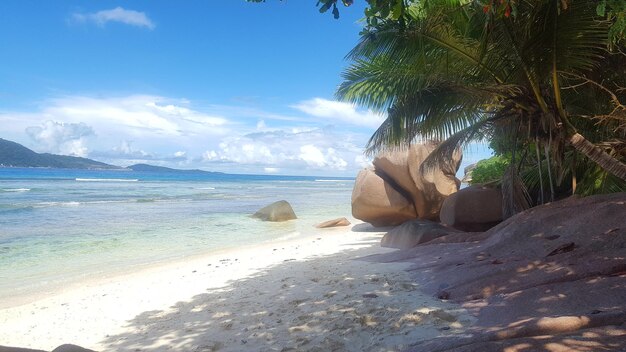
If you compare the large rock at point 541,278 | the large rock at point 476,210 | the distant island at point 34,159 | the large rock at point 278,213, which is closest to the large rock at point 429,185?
the large rock at point 476,210

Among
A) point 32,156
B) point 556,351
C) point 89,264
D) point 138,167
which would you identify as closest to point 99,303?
point 89,264

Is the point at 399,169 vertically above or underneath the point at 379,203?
above

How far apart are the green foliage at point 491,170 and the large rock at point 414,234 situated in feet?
12.8

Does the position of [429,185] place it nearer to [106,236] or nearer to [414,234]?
[414,234]

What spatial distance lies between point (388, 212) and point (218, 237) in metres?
5.23

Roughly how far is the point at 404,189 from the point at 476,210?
343cm

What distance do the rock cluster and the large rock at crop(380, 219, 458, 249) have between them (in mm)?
3513

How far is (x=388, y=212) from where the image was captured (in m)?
13.4

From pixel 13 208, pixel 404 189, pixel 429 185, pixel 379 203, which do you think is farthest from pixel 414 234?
pixel 13 208

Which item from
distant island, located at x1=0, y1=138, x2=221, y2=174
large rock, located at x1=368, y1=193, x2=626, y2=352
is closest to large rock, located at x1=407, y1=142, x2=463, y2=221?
large rock, located at x1=368, y1=193, x2=626, y2=352

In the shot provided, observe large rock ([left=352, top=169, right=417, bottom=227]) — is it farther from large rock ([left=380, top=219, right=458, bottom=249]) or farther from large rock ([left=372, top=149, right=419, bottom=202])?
large rock ([left=380, top=219, right=458, bottom=249])

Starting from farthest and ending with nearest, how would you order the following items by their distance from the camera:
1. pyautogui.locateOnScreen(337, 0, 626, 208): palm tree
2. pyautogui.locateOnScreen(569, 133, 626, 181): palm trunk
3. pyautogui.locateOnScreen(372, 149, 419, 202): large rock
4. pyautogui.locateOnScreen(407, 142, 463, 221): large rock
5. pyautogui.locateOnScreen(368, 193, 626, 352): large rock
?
1. pyautogui.locateOnScreen(372, 149, 419, 202): large rock
2. pyautogui.locateOnScreen(407, 142, 463, 221): large rock
3. pyautogui.locateOnScreen(337, 0, 626, 208): palm tree
4. pyautogui.locateOnScreen(569, 133, 626, 181): palm trunk
5. pyautogui.locateOnScreen(368, 193, 626, 352): large rock

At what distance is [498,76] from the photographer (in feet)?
22.9

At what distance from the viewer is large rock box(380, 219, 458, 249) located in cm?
870
